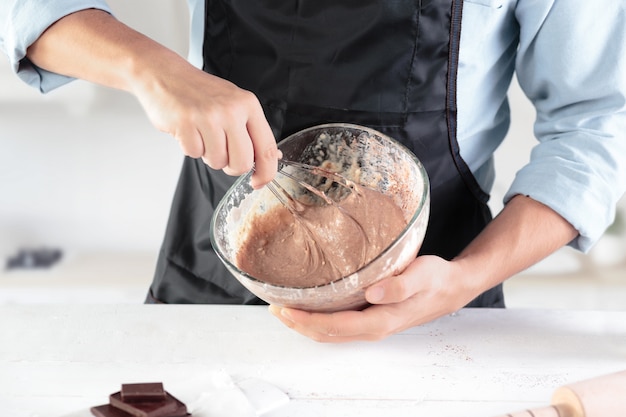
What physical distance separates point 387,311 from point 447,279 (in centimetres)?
8

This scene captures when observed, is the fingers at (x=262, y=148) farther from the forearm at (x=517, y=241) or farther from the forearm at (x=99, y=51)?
the forearm at (x=517, y=241)

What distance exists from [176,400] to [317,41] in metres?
0.41

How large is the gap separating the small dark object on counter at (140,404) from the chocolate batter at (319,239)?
147 millimetres

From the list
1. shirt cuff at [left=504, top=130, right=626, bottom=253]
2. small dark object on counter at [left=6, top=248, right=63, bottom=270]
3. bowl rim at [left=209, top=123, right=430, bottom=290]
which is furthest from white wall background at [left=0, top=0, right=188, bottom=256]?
shirt cuff at [left=504, top=130, right=626, bottom=253]

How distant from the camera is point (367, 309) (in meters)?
0.77

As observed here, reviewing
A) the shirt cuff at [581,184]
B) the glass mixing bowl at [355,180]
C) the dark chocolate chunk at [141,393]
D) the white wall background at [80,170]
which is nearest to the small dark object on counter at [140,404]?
the dark chocolate chunk at [141,393]

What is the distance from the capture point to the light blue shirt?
87 centimetres

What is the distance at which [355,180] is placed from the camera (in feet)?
2.82

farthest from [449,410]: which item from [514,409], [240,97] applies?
[240,97]

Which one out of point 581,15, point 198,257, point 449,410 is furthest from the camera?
point 198,257

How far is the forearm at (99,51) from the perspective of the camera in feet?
2.47

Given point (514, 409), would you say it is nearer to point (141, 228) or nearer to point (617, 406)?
point (617, 406)

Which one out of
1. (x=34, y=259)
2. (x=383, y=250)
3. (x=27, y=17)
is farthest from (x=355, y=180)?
(x=34, y=259)

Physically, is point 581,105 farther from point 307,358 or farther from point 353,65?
point 307,358
